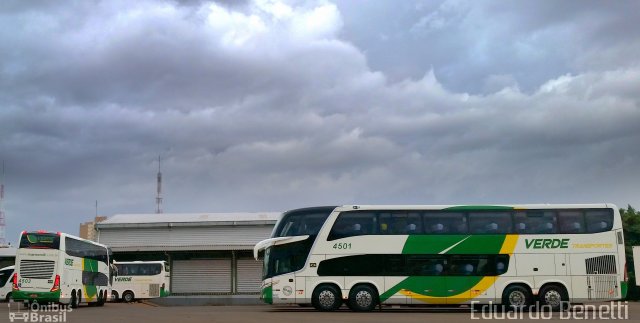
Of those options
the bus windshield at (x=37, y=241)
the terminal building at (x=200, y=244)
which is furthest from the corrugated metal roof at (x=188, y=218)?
the bus windshield at (x=37, y=241)

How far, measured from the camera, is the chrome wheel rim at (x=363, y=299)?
22.3 meters

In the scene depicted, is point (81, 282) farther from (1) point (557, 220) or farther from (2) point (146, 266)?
(1) point (557, 220)

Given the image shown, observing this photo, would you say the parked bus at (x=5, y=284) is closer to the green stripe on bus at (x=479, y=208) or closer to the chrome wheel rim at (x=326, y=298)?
the chrome wheel rim at (x=326, y=298)

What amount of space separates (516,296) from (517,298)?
3.0 inches

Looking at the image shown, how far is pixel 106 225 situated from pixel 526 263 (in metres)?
31.2

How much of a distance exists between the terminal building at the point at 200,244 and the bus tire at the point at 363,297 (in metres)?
22.4

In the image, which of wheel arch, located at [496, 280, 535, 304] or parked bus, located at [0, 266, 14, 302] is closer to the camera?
wheel arch, located at [496, 280, 535, 304]

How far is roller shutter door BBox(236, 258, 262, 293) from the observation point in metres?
44.5

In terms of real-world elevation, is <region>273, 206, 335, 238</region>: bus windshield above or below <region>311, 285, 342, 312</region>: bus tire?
above

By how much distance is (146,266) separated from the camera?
1527 inches

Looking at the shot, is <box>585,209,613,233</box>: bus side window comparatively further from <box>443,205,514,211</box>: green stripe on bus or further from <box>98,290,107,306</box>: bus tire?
<box>98,290,107,306</box>: bus tire

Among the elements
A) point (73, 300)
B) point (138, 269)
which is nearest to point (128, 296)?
point (138, 269)

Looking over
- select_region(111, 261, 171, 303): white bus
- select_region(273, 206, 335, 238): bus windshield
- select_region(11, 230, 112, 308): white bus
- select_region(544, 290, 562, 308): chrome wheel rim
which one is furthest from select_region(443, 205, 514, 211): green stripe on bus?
select_region(111, 261, 171, 303): white bus

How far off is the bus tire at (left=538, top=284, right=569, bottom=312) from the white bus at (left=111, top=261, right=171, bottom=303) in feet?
77.6
